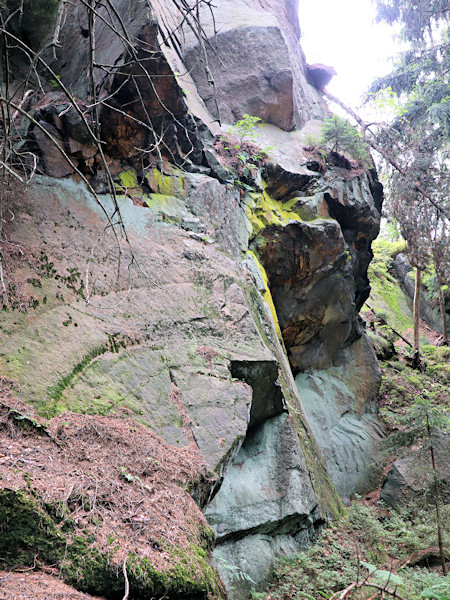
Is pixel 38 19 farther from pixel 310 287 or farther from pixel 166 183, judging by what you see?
pixel 310 287

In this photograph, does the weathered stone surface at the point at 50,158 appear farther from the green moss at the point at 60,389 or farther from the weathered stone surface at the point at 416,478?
the weathered stone surface at the point at 416,478

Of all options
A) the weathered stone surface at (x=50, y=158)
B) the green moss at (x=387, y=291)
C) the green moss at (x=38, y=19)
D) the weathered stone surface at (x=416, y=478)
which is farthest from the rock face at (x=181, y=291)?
the green moss at (x=387, y=291)

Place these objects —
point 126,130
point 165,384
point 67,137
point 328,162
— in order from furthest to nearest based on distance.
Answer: point 328,162, point 126,130, point 67,137, point 165,384

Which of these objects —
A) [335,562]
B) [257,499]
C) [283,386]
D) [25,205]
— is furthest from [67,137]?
[335,562]

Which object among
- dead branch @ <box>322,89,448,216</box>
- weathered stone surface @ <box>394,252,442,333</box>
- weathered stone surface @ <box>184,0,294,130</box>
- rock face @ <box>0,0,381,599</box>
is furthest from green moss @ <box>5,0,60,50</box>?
weathered stone surface @ <box>394,252,442,333</box>

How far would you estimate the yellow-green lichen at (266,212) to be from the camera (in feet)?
28.3

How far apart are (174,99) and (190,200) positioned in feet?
5.24

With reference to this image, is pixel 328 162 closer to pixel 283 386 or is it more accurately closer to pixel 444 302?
pixel 283 386

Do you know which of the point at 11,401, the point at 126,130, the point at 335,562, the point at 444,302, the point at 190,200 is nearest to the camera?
the point at 11,401

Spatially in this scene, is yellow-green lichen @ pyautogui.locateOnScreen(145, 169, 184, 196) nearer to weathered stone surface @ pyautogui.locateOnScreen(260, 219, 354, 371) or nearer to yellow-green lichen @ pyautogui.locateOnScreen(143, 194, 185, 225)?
yellow-green lichen @ pyautogui.locateOnScreen(143, 194, 185, 225)

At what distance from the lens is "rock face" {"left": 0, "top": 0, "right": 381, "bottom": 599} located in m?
4.03

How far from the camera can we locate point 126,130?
6.42 m

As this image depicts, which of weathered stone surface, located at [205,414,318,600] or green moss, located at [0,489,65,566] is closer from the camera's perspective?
green moss, located at [0,489,65,566]

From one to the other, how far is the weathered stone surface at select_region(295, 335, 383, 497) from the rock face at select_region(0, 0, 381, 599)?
0.06 meters
